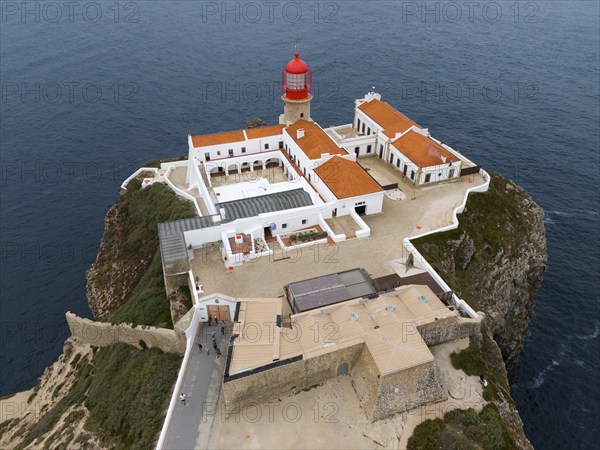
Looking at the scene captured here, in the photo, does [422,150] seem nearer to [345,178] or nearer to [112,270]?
[345,178]

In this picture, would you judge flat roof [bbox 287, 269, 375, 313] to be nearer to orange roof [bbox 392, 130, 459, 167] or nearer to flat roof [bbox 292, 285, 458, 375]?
flat roof [bbox 292, 285, 458, 375]

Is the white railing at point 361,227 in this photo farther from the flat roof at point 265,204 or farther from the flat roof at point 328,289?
the flat roof at point 328,289

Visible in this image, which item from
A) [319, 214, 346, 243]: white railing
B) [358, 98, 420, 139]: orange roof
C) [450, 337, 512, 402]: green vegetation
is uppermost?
[358, 98, 420, 139]: orange roof

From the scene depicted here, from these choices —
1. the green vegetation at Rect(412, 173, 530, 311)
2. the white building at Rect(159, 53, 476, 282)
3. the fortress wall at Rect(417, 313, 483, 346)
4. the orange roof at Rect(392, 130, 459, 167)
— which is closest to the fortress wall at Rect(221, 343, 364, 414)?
the fortress wall at Rect(417, 313, 483, 346)

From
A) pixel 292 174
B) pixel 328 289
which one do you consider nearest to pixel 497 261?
pixel 328 289

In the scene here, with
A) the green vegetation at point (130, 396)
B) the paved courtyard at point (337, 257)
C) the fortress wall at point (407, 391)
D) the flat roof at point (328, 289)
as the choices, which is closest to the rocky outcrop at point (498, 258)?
the paved courtyard at point (337, 257)
